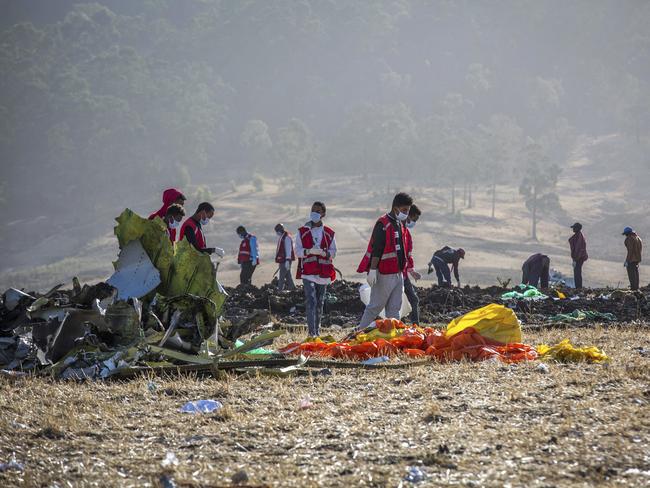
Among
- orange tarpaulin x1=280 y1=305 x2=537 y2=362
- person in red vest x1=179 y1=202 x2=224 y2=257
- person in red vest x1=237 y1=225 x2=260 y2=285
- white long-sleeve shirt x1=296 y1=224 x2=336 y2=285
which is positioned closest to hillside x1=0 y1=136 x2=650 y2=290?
person in red vest x1=237 y1=225 x2=260 y2=285

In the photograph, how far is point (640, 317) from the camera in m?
12.5

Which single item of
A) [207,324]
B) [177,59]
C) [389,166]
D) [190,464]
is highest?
[177,59]

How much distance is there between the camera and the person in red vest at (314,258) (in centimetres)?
1011

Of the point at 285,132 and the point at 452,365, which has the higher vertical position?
the point at 285,132

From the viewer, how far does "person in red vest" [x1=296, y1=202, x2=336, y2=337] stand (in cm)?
1011

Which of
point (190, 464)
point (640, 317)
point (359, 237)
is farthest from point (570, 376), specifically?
point (359, 237)

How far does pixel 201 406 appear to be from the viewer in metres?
A: 5.29

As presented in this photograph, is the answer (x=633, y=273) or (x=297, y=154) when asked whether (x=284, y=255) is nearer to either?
(x=633, y=273)

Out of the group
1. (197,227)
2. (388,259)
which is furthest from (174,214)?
(388,259)

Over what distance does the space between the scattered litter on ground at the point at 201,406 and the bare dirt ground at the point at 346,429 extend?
4.5 inches

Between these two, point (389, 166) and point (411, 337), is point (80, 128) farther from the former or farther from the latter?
point (411, 337)

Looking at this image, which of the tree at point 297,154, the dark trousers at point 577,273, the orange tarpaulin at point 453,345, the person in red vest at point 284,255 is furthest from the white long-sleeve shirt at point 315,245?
the tree at point 297,154

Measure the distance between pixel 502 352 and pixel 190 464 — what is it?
3.80 metres

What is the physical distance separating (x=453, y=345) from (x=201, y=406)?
2.77 metres
